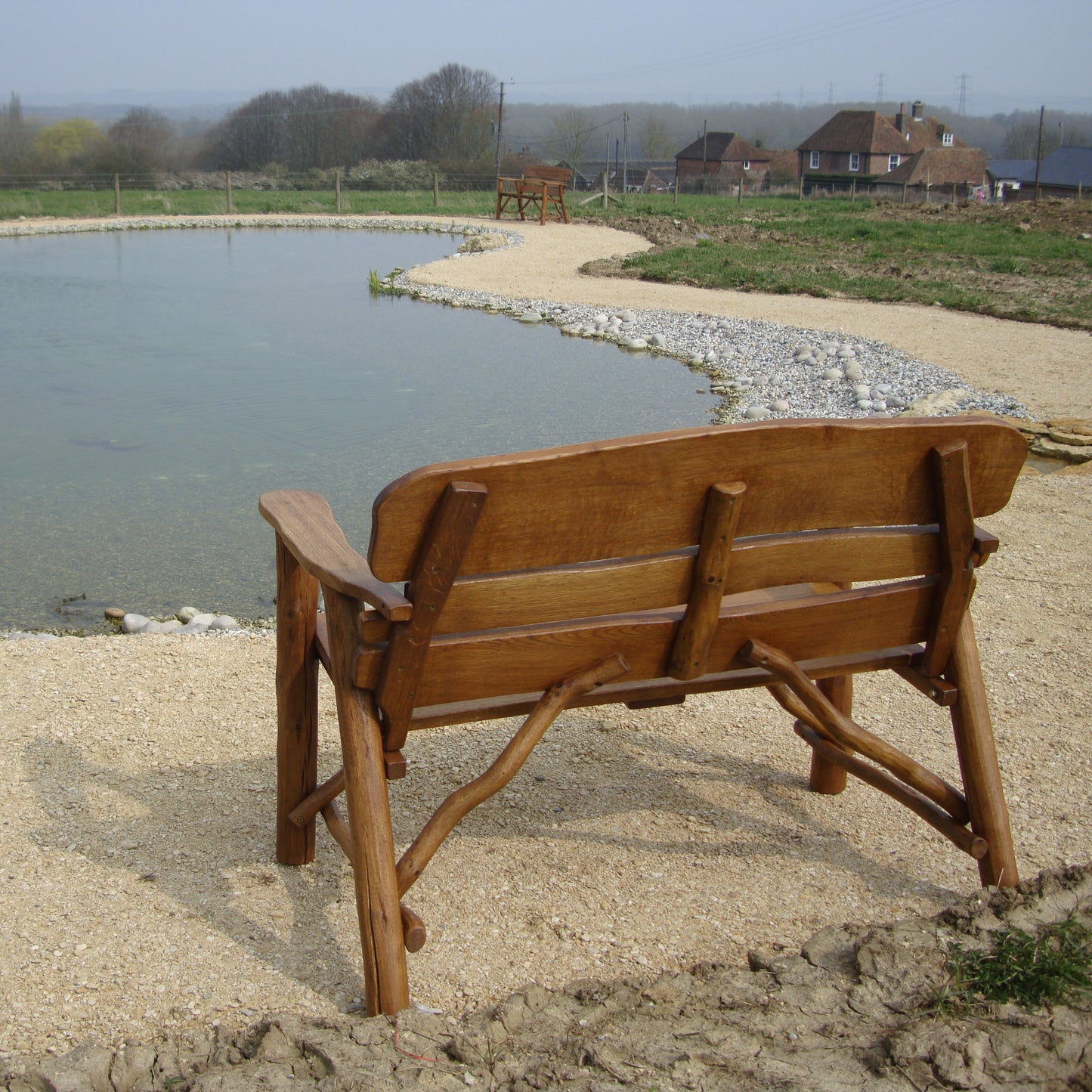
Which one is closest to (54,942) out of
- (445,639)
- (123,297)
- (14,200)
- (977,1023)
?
(445,639)

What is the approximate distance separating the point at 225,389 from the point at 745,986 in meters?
9.31

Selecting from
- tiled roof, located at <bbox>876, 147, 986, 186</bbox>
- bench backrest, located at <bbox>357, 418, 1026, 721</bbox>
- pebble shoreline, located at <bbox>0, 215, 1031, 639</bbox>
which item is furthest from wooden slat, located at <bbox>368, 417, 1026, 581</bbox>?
tiled roof, located at <bbox>876, 147, 986, 186</bbox>

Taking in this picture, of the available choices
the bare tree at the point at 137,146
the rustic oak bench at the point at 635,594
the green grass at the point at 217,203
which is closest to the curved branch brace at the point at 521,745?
the rustic oak bench at the point at 635,594

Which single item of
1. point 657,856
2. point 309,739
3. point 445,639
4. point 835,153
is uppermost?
point 835,153

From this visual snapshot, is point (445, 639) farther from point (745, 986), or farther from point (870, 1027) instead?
point (870, 1027)

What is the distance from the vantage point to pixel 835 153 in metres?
71.2

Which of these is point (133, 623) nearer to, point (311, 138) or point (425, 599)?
point (425, 599)

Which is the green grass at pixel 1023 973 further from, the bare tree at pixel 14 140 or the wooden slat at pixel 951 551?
the bare tree at pixel 14 140

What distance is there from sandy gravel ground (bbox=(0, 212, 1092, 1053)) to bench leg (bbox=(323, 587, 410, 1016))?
0.17m

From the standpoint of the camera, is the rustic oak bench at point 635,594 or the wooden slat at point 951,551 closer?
the rustic oak bench at point 635,594

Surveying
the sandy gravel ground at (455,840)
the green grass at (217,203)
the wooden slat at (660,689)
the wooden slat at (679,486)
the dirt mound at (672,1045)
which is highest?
the green grass at (217,203)

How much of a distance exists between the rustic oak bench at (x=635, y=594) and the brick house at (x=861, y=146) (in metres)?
69.1

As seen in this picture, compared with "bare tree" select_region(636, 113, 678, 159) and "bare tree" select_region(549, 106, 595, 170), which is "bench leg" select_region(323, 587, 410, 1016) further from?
"bare tree" select_region(636, 113, 678, 159)

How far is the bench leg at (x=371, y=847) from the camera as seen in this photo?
2166 millimetres
